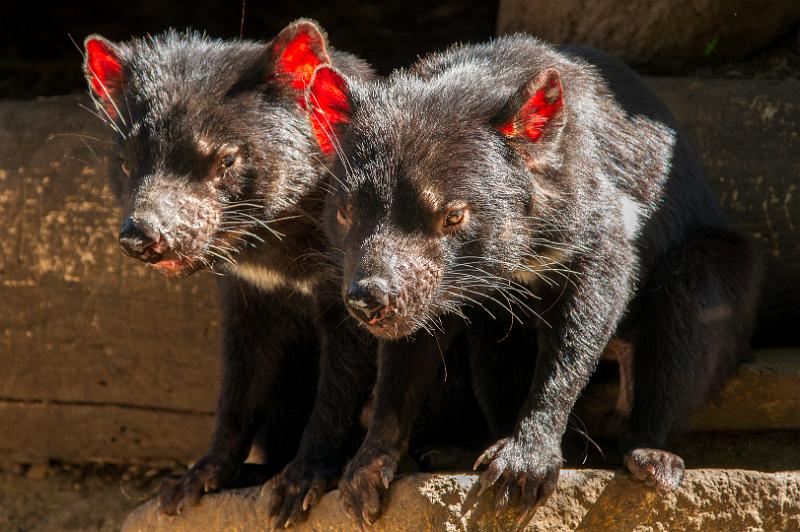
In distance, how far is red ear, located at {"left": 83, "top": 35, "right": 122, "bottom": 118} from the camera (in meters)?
5.07

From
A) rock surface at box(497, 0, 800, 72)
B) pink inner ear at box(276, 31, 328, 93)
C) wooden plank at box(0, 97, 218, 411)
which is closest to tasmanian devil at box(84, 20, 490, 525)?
pink inner ear at box(276, 31, 328, 93)

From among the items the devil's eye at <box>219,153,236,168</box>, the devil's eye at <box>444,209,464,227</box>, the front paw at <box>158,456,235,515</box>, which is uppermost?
the devil's eye at <box>444,209,464,227</box>

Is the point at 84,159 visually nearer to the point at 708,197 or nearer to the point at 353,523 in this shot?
the point at 353,523

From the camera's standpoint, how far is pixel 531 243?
14.7 feet

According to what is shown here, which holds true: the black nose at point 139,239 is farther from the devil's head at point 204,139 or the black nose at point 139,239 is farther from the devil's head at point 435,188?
the devil's head at point 435,188

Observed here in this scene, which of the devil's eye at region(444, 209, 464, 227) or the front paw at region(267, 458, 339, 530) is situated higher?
the devil's eye at region(444, 209, 464, 227)

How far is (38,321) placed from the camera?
6441mm

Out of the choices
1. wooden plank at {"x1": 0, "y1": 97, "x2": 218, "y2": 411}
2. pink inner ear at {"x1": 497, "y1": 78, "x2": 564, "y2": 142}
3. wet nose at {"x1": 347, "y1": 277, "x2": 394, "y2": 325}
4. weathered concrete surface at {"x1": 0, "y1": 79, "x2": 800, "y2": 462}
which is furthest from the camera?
wooden plank at {"x1": 0, "y1": 97, "x2": 218, "y2": 411}

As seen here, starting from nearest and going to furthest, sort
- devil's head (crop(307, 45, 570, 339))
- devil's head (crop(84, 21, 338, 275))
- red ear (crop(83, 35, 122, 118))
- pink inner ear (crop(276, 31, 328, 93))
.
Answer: devil's head (crop(307, 45, 570, 339)) → devil's head (crop(84, 21, 338, 275)) → pink inner ear (crop(276, 31, 328, 93)) → red ear (crop(83, 35, 122, 118))

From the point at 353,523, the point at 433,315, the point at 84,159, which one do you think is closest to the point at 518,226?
the point at 433,315

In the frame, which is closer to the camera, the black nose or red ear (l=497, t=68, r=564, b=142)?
red ear (l=497, t=68, r=564, b=142)

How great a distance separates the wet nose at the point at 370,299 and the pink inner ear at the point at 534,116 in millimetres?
765

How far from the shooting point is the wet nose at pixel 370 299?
4.07 meters

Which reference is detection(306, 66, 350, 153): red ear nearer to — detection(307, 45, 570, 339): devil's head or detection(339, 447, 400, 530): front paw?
detection(307, 45, 570, 339): devil's head
